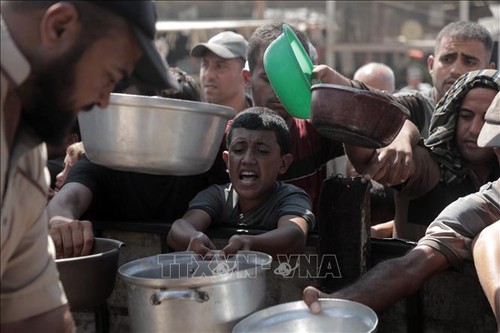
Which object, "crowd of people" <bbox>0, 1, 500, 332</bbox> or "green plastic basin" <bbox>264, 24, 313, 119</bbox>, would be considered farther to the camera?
"green plastic basin" <bbox>264, 24, 313, 119</bbox>

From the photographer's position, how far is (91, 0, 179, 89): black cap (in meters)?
1.72

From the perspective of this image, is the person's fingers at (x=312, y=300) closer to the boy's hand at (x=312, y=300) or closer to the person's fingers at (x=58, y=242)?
the boy's hand at (x=312, y=300)

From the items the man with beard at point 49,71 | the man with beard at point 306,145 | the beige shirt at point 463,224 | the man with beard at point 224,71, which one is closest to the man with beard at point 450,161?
the man with beard at point 306,145

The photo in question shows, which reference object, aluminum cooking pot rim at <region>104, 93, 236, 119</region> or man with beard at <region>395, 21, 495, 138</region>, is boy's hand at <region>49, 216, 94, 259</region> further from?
man with beard at <region>395, 21, 495, 138</region>

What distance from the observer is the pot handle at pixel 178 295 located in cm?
231

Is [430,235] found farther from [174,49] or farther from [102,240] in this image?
[174,49]

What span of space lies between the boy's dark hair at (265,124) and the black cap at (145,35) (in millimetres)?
1550

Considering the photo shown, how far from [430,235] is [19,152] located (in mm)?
1664

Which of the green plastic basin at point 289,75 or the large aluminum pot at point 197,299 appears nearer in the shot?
the large aluminum pot at point 197,299

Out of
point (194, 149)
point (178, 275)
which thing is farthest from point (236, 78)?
point (178, 275)

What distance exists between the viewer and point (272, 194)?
339 centimetres

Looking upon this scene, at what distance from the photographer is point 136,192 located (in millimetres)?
3592

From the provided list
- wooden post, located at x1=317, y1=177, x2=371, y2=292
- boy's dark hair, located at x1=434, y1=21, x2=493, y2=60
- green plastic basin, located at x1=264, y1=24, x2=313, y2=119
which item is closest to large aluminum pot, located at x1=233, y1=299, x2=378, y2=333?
wooden post, located at x1=317, y1=177, x2=371, y2=292

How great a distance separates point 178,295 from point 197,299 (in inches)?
2.5
